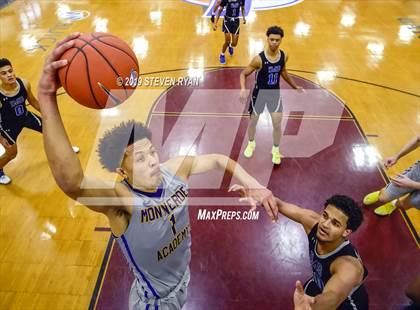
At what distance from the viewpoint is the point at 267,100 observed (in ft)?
15.7

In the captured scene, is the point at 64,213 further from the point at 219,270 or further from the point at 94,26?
the point at 94,26

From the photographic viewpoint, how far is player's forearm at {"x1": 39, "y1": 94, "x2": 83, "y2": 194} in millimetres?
1474

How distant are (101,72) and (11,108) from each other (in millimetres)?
2818

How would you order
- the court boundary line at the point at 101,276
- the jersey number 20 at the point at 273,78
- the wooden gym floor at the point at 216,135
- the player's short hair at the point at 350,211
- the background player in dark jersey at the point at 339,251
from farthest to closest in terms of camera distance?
the jersey number 20 at the point at 273,78 → the wooden gym floor at the point at 216,135 → the court boundary line at the point at 101,276 → the player's short hair at the point at 350,211 → the background player in dark jersey at the point at 339,251

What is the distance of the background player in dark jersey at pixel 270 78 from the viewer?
448cm

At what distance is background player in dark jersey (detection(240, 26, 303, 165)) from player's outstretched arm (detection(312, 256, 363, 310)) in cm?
272

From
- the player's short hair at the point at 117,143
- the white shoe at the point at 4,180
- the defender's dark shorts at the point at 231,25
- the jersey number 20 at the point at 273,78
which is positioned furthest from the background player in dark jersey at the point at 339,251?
the defender's dark shorts at the point at 231,25

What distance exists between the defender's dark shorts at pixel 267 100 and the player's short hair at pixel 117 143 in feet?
9.76

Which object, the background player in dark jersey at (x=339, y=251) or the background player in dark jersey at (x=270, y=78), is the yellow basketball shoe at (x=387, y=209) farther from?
the background player in dark jersey at (x=339, y=251)

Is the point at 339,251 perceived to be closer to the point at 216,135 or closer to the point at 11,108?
the point at 216,135

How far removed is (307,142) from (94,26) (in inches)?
300

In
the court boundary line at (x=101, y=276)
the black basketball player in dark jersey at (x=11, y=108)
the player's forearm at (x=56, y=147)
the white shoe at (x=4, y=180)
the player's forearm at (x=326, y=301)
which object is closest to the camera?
the player's forearm at (x=56, y=147)

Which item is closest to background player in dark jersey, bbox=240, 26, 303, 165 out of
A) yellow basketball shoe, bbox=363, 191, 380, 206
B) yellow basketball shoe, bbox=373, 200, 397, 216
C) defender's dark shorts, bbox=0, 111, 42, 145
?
yellow basketball shoe, bbox=363, 191, 380, 206

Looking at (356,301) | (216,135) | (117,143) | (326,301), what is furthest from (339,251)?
(216,135)
